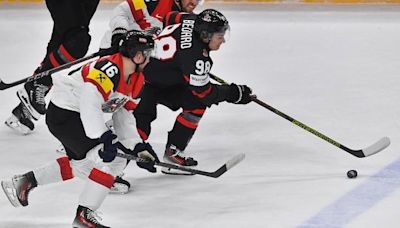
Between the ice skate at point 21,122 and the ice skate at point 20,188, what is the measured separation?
1.06 meters

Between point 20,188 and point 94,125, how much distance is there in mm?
502

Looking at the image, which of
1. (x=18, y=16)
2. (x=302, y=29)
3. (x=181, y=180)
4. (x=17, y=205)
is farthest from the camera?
(x=18, y=16)

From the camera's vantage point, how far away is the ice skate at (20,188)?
3.92 m

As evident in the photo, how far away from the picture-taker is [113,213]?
12.9ft

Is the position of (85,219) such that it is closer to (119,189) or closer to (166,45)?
(119,189)

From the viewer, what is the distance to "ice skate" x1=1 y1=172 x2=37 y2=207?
3.92 metres

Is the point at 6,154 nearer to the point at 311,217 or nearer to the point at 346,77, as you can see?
the point at 311,217

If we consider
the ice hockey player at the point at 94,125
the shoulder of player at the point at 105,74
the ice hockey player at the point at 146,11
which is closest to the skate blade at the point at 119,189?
the ice hockey player at the point at 94,125

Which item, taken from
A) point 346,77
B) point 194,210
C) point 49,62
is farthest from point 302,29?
point 194,210

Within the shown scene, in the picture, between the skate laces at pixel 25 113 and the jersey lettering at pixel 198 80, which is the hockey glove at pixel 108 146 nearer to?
the jersey lettering at pixel 198 80

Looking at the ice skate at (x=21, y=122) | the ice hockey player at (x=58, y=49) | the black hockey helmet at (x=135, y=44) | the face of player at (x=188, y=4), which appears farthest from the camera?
the ice skate at (x=21, y=122)

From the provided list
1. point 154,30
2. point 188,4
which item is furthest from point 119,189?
point 188,4

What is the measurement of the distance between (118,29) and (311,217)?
1243 millimetres

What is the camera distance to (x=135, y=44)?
3701 mm
